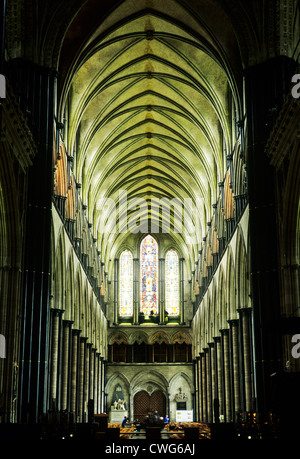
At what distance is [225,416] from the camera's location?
30094 millimetres

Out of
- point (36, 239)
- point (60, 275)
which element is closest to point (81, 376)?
point (60, 275)

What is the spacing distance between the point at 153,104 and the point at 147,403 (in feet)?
78.1

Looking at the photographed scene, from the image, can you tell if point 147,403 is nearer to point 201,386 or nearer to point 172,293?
point 201,386

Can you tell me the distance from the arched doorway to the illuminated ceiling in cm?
1302

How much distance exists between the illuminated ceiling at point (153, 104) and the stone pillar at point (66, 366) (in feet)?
26.3

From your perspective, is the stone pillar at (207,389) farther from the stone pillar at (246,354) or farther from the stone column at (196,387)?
the stone pillar at (246,354)

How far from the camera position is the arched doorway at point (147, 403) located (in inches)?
1841

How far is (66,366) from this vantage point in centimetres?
2886

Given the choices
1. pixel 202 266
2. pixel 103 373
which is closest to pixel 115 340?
pixel 103 373

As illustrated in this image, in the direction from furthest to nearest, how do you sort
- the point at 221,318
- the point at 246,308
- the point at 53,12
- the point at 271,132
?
1. the point at 221,318
2. the point at 246,308
3. the point at 53,12
4. the point at 271,132

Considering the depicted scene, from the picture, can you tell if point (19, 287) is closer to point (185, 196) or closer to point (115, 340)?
point (185, 196)

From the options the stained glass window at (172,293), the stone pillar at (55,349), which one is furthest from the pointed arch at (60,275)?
the stained glass window at (172,293)

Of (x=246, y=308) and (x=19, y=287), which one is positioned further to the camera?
(x=246, y=308)
